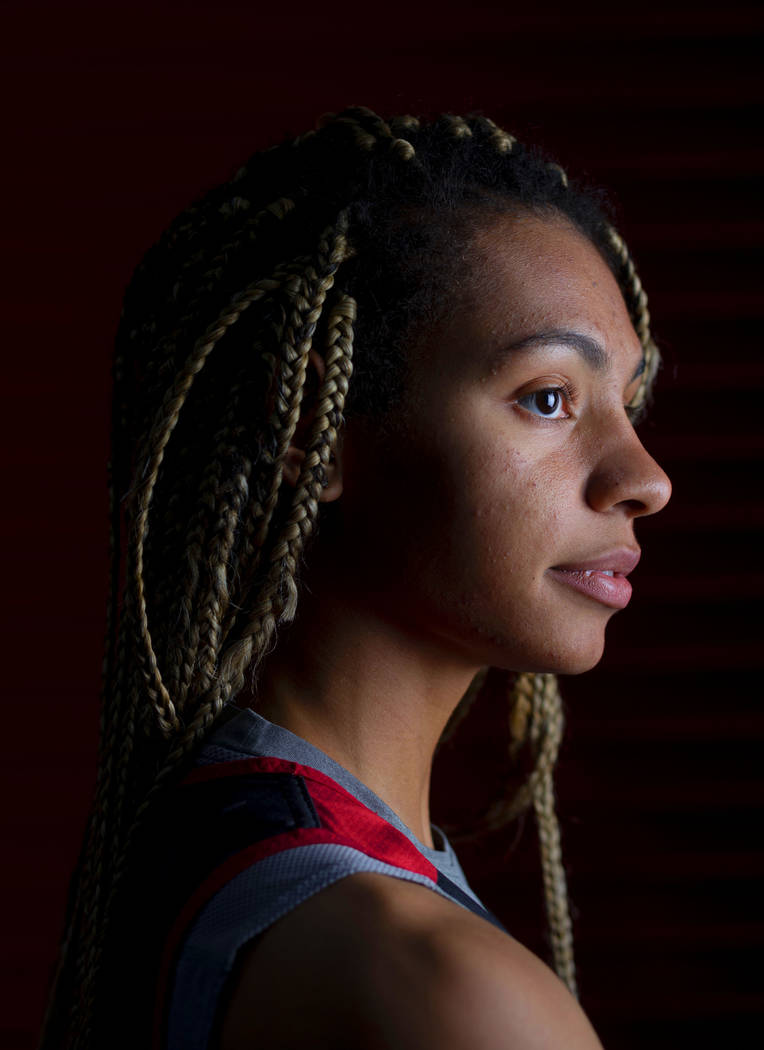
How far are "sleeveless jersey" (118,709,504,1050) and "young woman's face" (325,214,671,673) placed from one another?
10.4 inches

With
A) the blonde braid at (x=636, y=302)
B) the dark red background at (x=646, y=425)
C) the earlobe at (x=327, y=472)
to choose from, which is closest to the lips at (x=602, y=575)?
the earlobe at (x=327, y=472)

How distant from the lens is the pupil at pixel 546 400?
1.32 meters

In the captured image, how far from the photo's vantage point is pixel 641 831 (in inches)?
86.8

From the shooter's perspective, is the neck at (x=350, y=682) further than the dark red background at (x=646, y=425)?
No

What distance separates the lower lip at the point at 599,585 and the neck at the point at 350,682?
0.64 ft

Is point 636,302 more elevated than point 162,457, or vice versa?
point 636,302

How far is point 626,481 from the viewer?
1.29 m

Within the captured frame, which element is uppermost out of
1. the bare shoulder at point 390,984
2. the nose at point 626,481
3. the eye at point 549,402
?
the eye at point 549,402

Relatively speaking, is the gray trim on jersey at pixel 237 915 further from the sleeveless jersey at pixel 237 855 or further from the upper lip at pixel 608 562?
the upper lip at pixel 608 562

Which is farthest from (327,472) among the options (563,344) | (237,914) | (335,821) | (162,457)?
(237,914)

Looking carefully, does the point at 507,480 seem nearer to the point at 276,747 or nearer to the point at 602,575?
the point at 602,575

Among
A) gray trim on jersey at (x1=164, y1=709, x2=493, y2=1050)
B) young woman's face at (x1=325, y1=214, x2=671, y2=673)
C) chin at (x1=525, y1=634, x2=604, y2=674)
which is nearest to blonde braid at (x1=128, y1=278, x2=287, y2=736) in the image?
young woman's face at (x1=325, y1=214, x2=671, y2=673)

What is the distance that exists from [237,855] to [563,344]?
0.73 metres

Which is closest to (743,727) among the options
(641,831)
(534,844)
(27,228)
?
(641,831)
